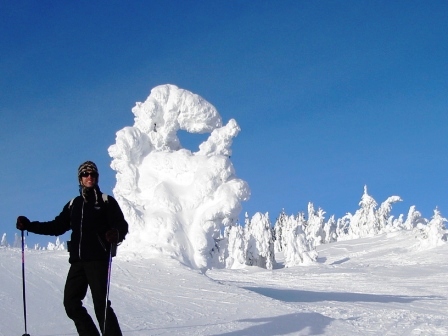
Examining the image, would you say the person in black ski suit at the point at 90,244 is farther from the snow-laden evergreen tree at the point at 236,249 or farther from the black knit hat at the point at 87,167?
the snow-laden evergreen tree at the point at 236,249

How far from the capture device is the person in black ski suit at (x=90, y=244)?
5387 mm

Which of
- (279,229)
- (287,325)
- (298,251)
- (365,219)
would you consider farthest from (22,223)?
(279,229)

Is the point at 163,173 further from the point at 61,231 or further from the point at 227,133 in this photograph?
the point at 61,231

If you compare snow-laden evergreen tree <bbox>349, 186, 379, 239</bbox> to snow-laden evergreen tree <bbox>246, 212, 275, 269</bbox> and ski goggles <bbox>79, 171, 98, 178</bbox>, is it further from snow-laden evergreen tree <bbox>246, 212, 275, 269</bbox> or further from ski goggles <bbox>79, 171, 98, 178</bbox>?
ski goggles <bbox>79, 171, 98, 178</bbox>

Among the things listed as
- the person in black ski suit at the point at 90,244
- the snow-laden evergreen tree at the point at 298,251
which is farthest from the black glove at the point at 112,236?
the snow-laden evergreen tree at the point at 298,251

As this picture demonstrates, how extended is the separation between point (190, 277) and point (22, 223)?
30.2 feet

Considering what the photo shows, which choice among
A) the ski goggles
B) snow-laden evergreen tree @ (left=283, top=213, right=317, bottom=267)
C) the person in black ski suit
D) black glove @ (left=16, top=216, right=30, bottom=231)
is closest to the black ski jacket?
the person in black ski suit

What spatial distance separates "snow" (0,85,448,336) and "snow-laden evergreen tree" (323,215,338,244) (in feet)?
167

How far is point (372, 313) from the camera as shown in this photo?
1136cm

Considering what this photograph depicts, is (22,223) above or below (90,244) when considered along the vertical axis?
above

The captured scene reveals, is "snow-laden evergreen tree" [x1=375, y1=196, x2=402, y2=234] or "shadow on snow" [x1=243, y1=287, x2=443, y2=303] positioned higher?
"snow-laden evergreen tree" [x1=375, y1=196, x2=402, y2=234]

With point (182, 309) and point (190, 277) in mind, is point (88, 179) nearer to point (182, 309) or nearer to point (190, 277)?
point (182, 309)

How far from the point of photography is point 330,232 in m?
→ 101

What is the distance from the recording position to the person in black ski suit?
5387 millimetres
